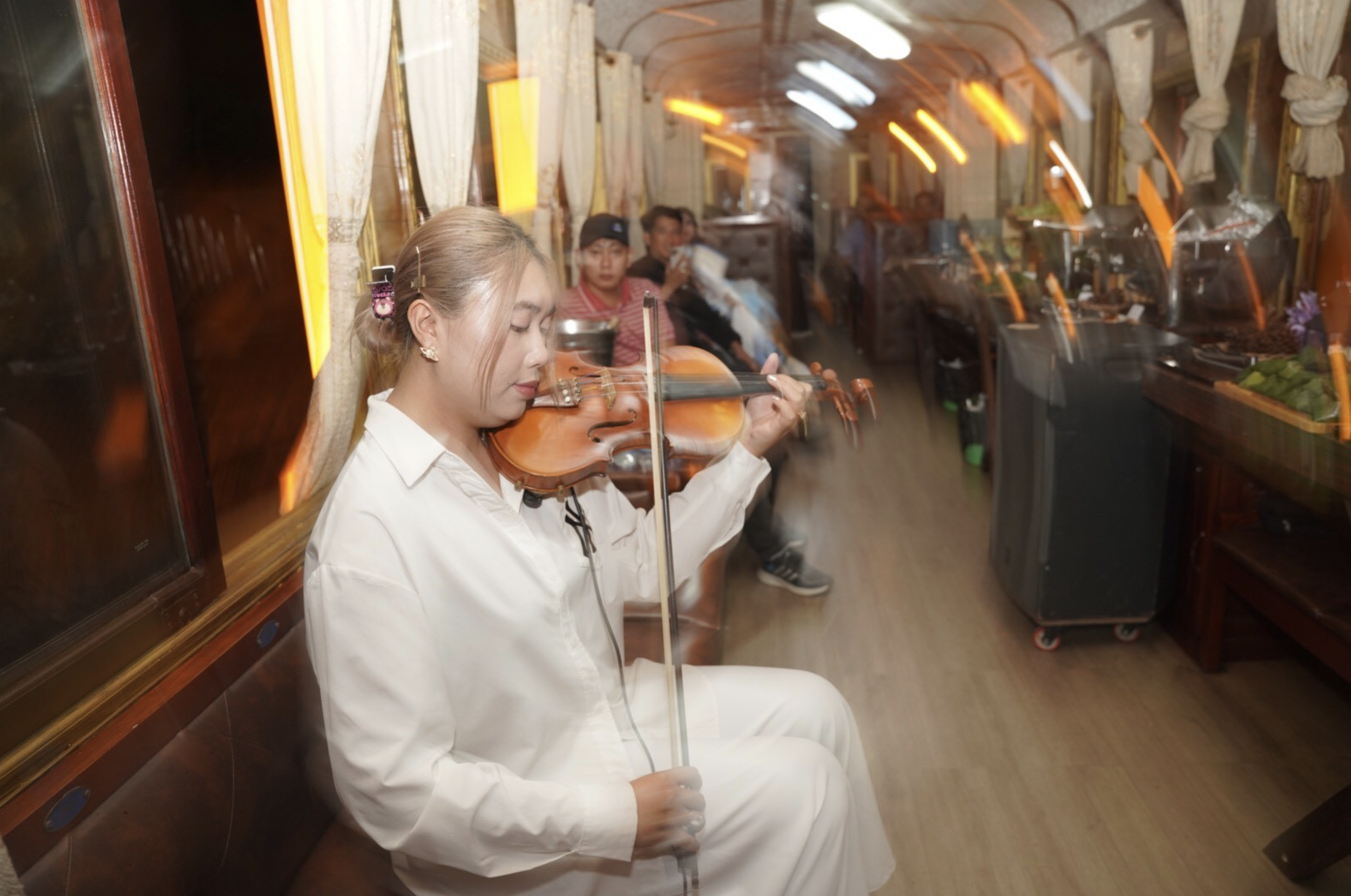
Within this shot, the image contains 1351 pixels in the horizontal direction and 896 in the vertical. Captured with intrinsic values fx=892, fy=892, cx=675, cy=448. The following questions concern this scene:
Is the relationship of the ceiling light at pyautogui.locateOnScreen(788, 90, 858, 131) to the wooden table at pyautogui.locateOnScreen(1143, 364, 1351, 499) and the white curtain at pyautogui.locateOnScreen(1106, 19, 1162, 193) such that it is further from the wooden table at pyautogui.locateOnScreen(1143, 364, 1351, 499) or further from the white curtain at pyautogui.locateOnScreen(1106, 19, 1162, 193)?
the wooden table at pyautogui.locateOnScreen(1143, 364, 1351, 499)

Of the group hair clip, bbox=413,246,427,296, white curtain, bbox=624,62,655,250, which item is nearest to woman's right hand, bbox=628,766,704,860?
hair clip, bbox=413,246,427,296

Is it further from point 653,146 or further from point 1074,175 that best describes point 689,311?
point 653,146

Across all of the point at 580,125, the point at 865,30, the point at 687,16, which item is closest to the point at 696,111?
the point at 865,30

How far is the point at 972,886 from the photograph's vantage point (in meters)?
1.79

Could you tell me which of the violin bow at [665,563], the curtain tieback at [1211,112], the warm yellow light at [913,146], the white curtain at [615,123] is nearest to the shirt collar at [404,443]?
the violin bow at [665,563]

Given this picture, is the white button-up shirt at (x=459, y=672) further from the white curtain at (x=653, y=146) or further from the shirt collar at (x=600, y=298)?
the white curtain at (x=653, y=146)

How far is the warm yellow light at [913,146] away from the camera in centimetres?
1036

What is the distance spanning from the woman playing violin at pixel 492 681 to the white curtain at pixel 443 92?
4.69ft

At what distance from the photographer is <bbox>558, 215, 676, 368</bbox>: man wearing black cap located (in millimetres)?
3068

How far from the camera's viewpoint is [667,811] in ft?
3.65

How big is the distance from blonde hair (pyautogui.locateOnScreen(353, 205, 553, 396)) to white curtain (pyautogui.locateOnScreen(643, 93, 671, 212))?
6.77 m

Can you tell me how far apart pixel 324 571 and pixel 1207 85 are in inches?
200

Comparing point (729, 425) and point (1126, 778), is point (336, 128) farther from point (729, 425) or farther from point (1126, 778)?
point (1126, 778)

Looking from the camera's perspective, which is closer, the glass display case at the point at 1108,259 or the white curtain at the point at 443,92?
the white curtain at the point at 443,92
